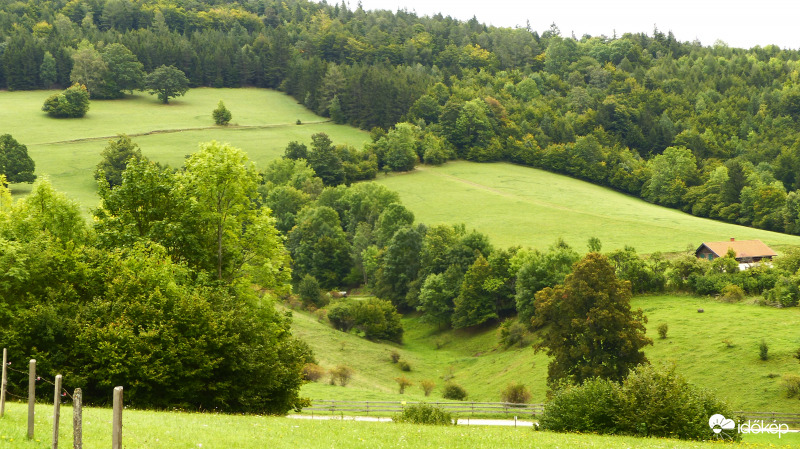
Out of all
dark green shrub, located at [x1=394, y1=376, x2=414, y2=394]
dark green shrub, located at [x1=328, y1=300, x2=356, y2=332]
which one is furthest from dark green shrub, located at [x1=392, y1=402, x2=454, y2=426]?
dark green shrub, located at [x1=328, y1=300, x2=356, y2=332]

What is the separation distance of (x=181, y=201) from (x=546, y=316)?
32603mm

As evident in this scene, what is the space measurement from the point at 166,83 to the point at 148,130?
33.7 metres

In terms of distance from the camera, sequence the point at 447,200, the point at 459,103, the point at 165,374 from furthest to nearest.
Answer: the point at 459,103, the point at 447,200, the point at 165,374

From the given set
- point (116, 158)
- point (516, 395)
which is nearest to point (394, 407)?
point (516, 395)

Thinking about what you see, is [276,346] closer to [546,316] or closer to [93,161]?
[546,316]

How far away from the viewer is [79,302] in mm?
35531

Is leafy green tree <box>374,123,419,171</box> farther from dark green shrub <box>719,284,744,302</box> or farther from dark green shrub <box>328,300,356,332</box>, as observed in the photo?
dark green shrub <box>719,284,744,302</box>

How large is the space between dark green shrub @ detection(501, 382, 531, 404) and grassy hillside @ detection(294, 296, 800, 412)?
1.04m

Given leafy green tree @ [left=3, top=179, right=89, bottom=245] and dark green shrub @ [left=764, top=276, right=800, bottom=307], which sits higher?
leafy green tree @ [left=3, top=179, right=89, bottom=245]

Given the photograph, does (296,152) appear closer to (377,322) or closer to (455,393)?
(377,322)

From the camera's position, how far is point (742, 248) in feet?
314

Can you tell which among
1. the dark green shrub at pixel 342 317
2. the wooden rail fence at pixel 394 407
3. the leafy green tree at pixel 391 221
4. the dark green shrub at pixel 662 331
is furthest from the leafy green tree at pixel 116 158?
the dark green shrub at pixel 662 331

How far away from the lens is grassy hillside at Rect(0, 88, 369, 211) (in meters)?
132

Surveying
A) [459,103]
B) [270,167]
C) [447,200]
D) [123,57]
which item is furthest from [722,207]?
[123,57]
